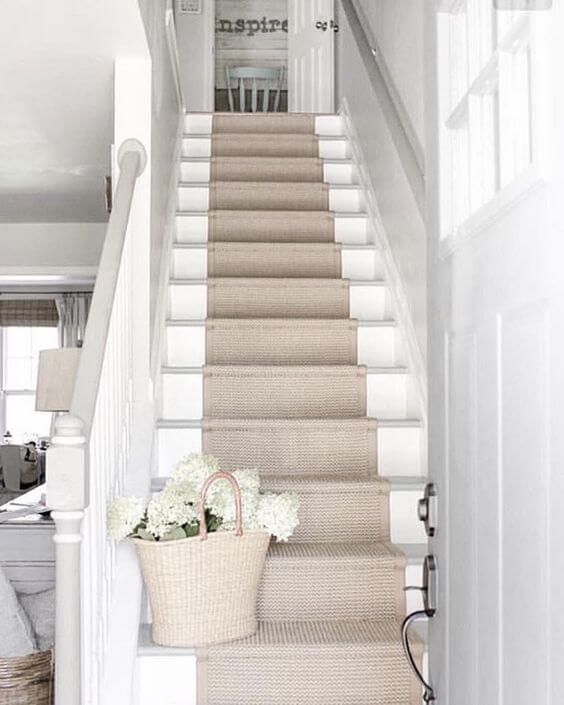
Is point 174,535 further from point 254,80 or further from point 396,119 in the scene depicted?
point 254,80

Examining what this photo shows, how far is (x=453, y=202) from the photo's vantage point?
1.55 m

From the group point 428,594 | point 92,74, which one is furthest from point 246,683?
point 92,74

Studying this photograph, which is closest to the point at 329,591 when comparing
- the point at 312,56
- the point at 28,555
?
the point at 28,555

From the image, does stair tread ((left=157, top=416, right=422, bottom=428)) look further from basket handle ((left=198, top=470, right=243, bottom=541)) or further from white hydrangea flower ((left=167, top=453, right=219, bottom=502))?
basket handle ((left=198, top=470, right=243, bottom=541))

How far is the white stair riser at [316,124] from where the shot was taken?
17.2 ft

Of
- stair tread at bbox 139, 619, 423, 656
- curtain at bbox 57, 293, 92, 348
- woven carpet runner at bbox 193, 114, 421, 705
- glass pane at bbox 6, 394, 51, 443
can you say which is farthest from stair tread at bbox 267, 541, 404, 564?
glass pane at bbox 6, 394, 51, 443

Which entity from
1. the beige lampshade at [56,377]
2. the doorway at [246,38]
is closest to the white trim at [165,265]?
the beige lampshade at [56,377]

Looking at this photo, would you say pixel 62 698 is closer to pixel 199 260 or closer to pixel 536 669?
pixel 536 669

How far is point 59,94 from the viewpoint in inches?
121

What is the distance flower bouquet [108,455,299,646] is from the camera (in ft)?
7.37

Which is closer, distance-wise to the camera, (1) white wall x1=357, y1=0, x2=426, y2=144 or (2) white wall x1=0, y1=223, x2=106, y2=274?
(1) white wall x1=357, y1=0, x2=426, y2=144

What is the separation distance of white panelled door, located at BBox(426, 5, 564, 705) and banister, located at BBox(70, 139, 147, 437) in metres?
0.73

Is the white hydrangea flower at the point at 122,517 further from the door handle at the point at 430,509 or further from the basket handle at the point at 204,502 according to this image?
the door handle at the point at 430,509

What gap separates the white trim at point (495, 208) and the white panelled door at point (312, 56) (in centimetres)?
481
